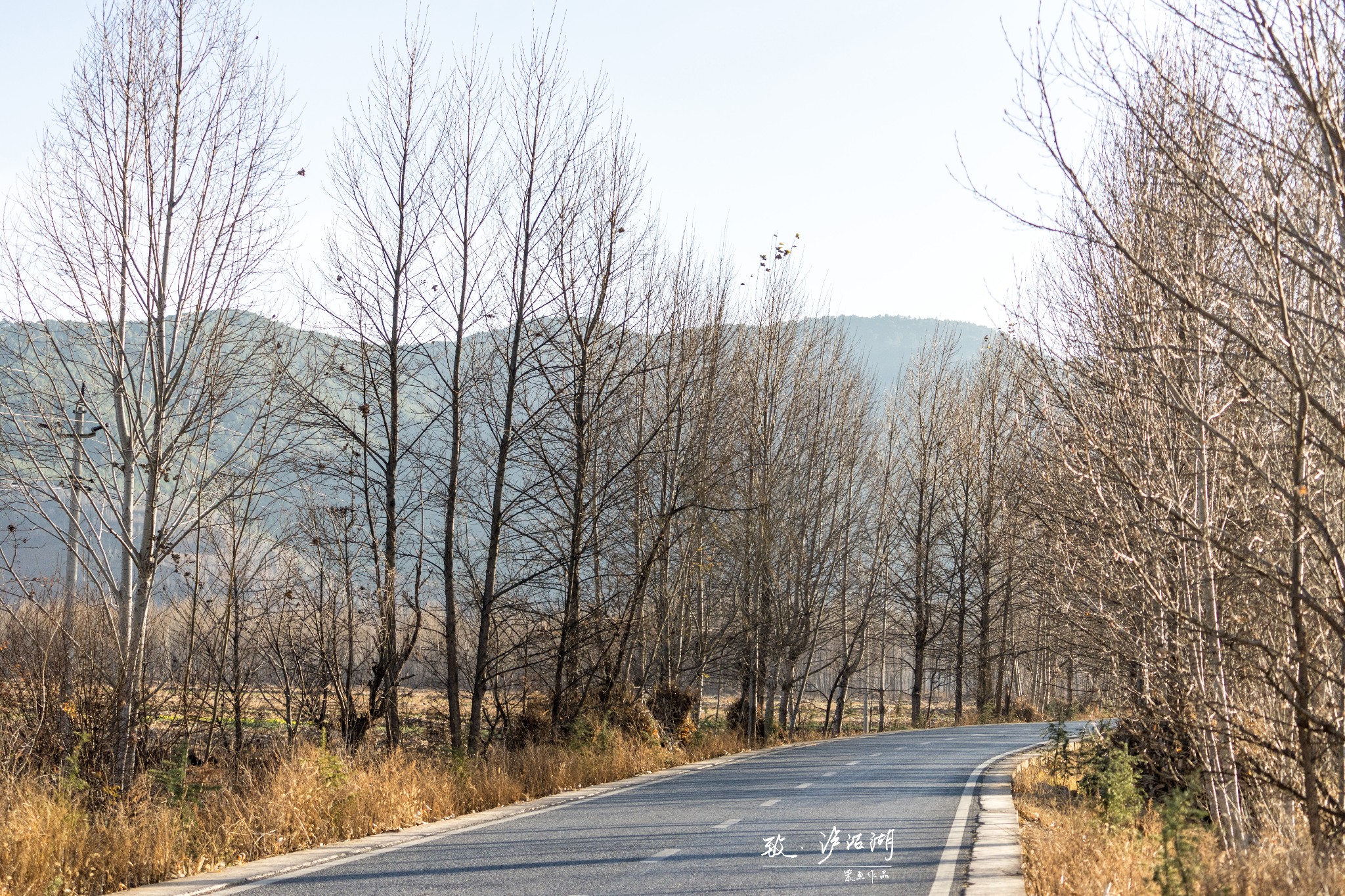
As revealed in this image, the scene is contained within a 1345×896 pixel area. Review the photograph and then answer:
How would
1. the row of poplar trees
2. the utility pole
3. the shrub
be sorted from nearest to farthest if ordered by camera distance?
the row of poplar trees
the shrub
the utility pole

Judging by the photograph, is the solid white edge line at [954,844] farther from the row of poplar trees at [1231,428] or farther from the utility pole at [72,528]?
the utility pole at [72,528]

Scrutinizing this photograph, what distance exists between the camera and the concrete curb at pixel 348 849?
24.1 ft

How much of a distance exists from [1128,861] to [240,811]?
735 cm

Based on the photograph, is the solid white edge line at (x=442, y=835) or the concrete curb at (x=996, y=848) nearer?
the solid white edge line at (x=442, y=835)

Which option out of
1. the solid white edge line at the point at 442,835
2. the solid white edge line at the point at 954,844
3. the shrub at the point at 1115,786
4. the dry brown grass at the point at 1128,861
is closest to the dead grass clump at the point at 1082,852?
the dry brown grass at the point at 1128,861

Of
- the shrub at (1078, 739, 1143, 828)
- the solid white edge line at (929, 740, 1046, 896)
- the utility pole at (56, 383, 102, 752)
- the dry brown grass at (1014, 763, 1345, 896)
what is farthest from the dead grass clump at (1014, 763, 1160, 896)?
the utility pole at (56, 383, 102, 752)

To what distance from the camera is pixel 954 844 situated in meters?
9.76

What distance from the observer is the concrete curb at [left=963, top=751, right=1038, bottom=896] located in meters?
7.72

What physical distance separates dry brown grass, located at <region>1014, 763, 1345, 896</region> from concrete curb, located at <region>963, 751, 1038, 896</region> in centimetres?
11

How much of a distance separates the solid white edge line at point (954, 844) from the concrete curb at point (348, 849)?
14.4 ft

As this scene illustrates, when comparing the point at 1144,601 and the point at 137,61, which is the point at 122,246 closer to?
the point at 137,61

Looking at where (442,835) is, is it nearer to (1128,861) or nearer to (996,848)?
(996,848)

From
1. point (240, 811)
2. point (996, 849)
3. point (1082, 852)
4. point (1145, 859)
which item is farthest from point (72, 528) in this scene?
point (1145, 859)

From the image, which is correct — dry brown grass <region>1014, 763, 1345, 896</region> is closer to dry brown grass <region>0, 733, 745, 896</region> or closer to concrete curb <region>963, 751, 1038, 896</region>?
concrete curb <region>963, 751, 1038, 896</region>
